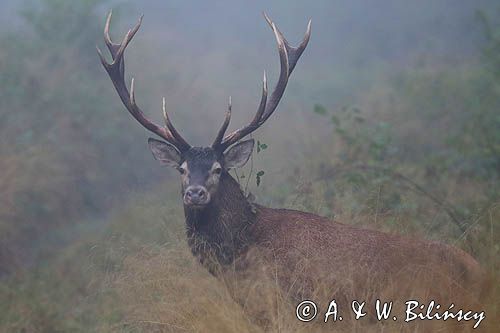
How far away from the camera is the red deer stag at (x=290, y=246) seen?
4.79 metres

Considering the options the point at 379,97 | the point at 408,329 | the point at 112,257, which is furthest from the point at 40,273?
the point at 379,97

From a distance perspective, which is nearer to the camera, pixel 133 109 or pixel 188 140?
pixel 133 109

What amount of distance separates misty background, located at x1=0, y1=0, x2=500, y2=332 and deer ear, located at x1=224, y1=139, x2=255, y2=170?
653 mm

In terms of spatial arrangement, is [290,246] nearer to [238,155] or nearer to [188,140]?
[238,155]

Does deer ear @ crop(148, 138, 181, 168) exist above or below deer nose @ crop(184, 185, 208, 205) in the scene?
above

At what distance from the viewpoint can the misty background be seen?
263 inches

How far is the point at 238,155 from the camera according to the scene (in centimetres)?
580

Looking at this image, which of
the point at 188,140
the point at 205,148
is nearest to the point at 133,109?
the point at 205,148

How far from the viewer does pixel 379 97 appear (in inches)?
524

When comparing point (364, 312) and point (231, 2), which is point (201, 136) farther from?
point (231, 2)

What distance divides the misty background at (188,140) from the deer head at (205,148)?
0.52 m

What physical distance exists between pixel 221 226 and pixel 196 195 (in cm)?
35

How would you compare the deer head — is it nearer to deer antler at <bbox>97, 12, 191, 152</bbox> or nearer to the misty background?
deer antler at <bbox>97, 12, 191, 152</bbox>

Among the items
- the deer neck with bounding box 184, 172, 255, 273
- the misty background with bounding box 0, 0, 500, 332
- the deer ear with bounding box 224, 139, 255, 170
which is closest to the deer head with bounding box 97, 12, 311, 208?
the deer ear with bounding box 224, 139, 255, 170
